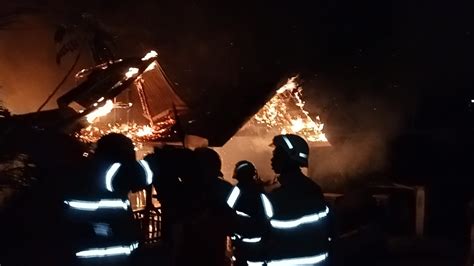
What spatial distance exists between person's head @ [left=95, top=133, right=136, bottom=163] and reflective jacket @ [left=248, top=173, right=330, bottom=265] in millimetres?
1075

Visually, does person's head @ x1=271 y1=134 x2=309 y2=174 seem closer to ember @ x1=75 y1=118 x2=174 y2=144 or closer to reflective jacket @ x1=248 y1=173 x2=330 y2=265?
reflective jacket @ x1=248 y1=173 x2=330 y2=265

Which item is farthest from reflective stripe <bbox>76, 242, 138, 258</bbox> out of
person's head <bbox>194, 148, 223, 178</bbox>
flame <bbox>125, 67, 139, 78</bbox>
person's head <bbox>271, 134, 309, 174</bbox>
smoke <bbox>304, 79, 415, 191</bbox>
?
smoke <bbox>304, 79, 415, 191</bbox>

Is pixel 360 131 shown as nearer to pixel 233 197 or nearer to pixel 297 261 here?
pixel 233 197

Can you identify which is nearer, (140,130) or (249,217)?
(249,217)

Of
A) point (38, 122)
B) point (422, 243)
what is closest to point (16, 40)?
point (38, 122)

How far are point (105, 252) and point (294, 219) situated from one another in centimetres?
137

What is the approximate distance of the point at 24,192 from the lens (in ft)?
14.4

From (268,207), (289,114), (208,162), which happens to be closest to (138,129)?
(289,114)

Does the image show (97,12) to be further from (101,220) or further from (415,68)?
(101,220)

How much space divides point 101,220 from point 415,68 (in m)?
9.25

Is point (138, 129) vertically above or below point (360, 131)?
above

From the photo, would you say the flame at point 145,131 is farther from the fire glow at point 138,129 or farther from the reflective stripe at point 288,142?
the reflective stripe at point 288,142

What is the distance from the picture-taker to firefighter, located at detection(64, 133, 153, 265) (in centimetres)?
466

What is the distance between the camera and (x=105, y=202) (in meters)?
4.72
